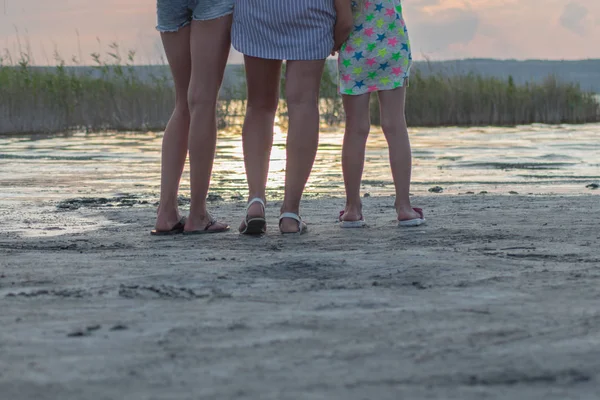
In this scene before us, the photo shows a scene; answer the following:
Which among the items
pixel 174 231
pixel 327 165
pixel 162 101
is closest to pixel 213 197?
pixel 174 231

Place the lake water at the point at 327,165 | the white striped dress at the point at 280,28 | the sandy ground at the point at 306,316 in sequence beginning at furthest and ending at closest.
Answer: the lake water at the point at 327,165, the white striped dress at the point at 280,28, the sandy ground at the point at 306,316

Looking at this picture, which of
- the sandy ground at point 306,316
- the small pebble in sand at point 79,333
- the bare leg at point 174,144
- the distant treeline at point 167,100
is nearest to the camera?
the sandy ground at point 306,316

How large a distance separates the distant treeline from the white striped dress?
12548mm

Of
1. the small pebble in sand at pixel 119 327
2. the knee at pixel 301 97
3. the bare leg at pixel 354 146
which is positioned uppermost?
the knee at pixel 301 97

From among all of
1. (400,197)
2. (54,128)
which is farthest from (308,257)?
(54,128)

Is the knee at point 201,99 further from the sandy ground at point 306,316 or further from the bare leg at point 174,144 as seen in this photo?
the sandy ground at point 306,316

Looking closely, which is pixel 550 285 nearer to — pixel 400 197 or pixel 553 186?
pixel 400 197

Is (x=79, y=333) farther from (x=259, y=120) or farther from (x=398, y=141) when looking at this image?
(x=398, y=141)

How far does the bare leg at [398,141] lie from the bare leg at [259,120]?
1.72 feet

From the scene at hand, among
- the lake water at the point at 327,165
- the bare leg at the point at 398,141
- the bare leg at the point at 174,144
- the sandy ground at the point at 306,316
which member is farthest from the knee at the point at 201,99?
the lake water at the point at 327,165

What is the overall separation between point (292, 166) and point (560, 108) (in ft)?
50.5

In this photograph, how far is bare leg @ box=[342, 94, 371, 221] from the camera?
4.38 m

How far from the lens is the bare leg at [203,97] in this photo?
403cm

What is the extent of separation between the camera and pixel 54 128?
16203 mm
